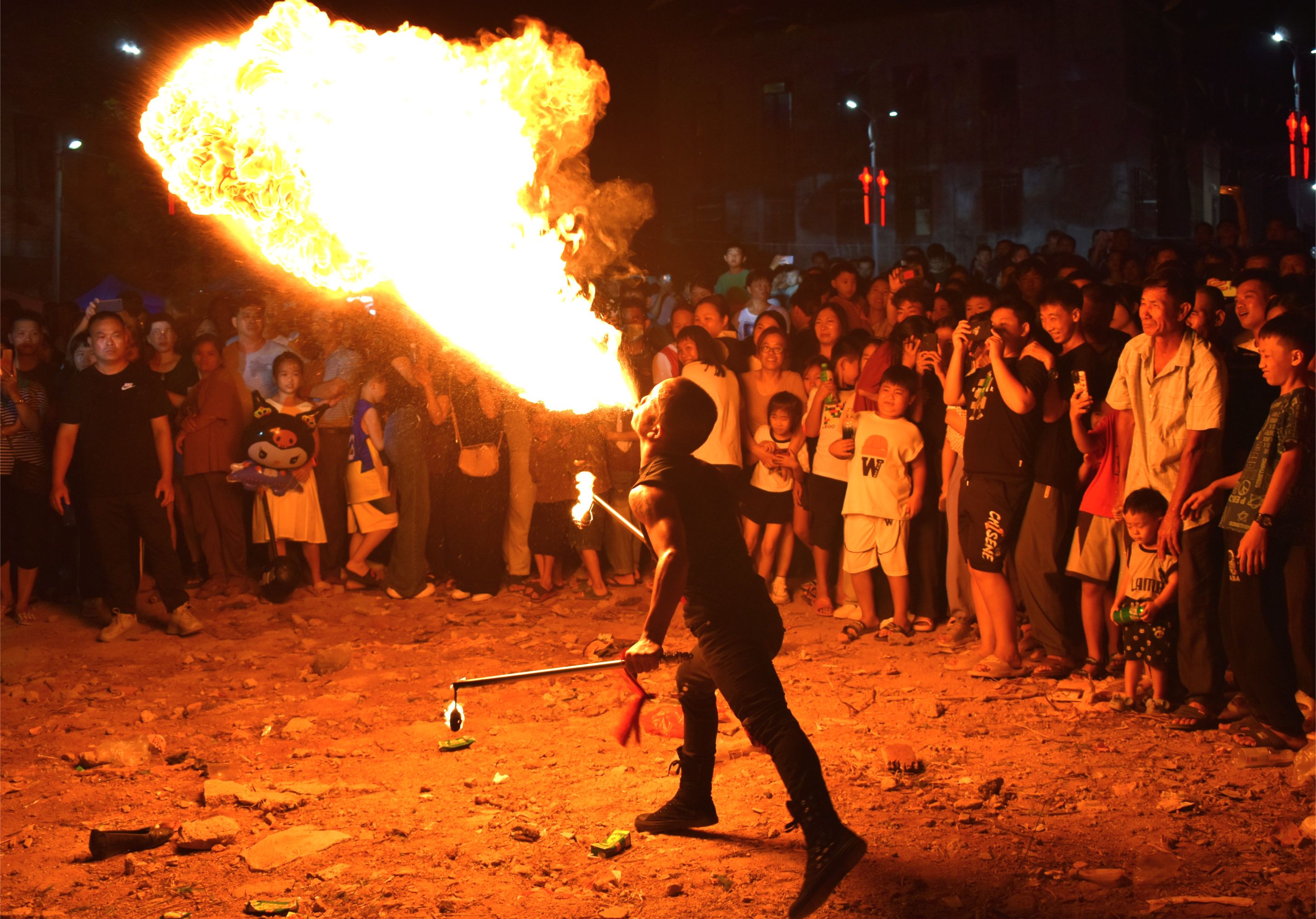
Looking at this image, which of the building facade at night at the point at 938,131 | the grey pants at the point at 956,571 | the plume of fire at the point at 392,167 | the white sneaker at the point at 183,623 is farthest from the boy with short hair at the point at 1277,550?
the building facade at night at the point at 938,131

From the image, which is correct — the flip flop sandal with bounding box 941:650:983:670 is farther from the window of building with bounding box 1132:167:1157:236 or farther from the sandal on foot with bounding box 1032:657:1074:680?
the window of building with bounding box 1132:167:1157:236

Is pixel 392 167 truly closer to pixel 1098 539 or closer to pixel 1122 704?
pixel 1098 539

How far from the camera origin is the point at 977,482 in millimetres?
6926

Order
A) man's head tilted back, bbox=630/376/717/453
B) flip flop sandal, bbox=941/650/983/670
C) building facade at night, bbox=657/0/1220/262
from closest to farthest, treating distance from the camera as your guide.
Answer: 1. man's head tilted back, bbox=630/376/717/453
2. flip flop sandal, bbox=941/650/983/670
3. building facade at night, bbox=657/0/1220/262

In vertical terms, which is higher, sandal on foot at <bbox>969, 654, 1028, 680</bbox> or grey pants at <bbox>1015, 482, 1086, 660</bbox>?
grey pants at <bbox>1015, 482, 1086, 660</bbox>

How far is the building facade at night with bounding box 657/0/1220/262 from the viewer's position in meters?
31.0

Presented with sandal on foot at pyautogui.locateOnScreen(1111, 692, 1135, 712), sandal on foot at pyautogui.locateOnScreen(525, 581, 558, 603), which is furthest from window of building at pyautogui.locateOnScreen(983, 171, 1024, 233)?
sandal on foot at pyautogui.locateOnScreen(1111, 692, 1135, 712)

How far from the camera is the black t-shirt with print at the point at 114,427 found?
7961mm

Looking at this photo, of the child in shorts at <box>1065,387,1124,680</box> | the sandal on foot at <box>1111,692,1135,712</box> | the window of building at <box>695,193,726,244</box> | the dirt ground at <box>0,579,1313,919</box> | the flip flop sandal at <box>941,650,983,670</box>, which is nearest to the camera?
the dirt ground at <box>0,579,1313,919</box>

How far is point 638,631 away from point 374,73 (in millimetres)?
4303

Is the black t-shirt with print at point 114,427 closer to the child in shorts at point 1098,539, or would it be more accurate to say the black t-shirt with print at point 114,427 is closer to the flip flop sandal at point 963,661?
the flip flop sandal at point 963,661

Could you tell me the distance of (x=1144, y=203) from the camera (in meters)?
31.3

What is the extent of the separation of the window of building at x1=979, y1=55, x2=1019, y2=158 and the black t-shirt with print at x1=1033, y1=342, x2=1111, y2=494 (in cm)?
2828

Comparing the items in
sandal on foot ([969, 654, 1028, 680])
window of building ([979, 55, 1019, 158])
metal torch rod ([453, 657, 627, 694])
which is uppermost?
window of building ([979, 55, 1019, 158])
